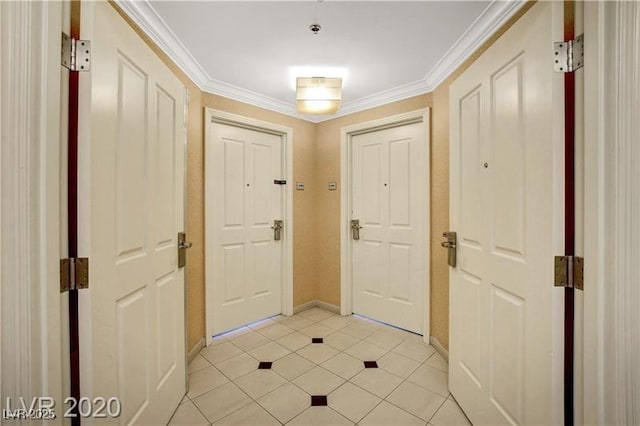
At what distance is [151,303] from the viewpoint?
1422 mm

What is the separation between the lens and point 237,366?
86.7 inches

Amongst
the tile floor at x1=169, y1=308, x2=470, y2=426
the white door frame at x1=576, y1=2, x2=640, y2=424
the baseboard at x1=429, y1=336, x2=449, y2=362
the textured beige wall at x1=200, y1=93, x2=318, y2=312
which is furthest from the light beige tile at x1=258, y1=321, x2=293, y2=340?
the white door frame at x1=576, y1=2, x2=640, y2=424

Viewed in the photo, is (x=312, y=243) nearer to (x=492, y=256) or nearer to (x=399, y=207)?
(x=399, y=207)

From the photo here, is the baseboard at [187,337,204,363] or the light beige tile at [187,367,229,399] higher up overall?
the baseboard at [187,337,204,363]

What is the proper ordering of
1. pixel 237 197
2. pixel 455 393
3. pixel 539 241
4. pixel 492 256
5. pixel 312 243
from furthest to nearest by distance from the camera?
pixel 312 243 → pixel 237 197 → pixel 455 393 → pixel 492 256 → pixel 539 241

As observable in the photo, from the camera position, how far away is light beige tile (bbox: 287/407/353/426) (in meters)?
1.62

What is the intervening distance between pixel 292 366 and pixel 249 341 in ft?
2.02

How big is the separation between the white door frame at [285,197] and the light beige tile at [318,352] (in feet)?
2.48

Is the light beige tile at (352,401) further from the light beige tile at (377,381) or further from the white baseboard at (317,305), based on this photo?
the white baseboard at (317,305)

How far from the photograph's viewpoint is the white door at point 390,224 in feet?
8.98

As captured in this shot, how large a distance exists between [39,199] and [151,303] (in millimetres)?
769

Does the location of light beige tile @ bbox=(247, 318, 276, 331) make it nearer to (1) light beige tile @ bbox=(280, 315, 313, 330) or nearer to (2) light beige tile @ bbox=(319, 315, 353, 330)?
(1) light beige tile @ bbox=(280, 315, 313, 330)

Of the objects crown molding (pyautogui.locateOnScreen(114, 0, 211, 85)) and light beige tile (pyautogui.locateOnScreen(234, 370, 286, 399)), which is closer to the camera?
crown molding (pyautogui.locateOnScreen(114, 0, 211, 85))

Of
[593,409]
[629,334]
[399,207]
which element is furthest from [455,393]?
[399,207]
